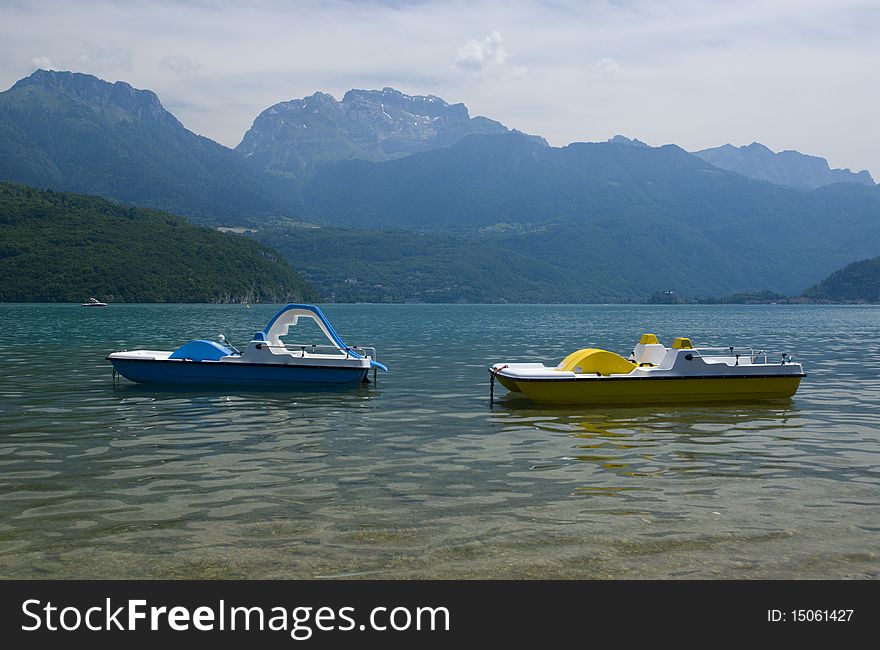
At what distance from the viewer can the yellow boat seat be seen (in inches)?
1110

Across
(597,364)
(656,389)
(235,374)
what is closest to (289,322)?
(235,374)

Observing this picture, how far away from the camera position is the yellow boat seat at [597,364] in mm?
28188

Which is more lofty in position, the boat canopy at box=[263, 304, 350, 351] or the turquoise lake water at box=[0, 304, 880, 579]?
the boat canopy at box=[263, 304, 350, 351]

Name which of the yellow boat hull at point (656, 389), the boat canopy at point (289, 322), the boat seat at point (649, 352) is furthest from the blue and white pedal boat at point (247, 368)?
the boat seat at point (649, 352)

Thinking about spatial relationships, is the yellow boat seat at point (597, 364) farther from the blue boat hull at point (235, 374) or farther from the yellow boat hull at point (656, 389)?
the blue boat hull at point (235, 374)

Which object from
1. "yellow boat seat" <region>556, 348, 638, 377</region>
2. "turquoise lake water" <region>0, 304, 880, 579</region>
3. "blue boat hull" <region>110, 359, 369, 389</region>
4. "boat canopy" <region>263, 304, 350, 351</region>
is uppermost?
"boat canopy" <region>263, 304, 350, 351</region>

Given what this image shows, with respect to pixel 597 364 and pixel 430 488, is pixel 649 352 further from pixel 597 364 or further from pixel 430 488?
pixel 430 488

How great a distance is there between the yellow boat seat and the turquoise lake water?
5.52ft

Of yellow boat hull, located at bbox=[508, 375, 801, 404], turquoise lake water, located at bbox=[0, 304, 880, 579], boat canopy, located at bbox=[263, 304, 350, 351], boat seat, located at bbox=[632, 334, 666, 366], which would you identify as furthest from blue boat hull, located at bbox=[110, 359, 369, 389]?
boat seat, located at bbox=[632, 334, 666, 366]

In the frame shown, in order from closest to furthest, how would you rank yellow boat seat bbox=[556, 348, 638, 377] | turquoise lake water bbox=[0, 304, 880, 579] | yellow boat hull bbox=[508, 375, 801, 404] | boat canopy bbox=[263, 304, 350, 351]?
1. turquoise lake water bbox=[0, 304, 880, 579]
2. yellow boat hull bbox=[508, 375, 801, 404]
3. yellow boat seat bbox=[556, 348, 638, 377]
4. boat canopy bbox=[263, 304, 350, 351]

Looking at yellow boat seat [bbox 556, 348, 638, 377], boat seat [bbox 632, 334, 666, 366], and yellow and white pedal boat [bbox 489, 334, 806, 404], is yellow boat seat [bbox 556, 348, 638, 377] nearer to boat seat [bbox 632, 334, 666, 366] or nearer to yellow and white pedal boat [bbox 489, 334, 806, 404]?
yellow and white pedal boat [bbox 489, 334, 806, 404]

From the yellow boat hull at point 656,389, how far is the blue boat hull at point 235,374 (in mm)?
7723
